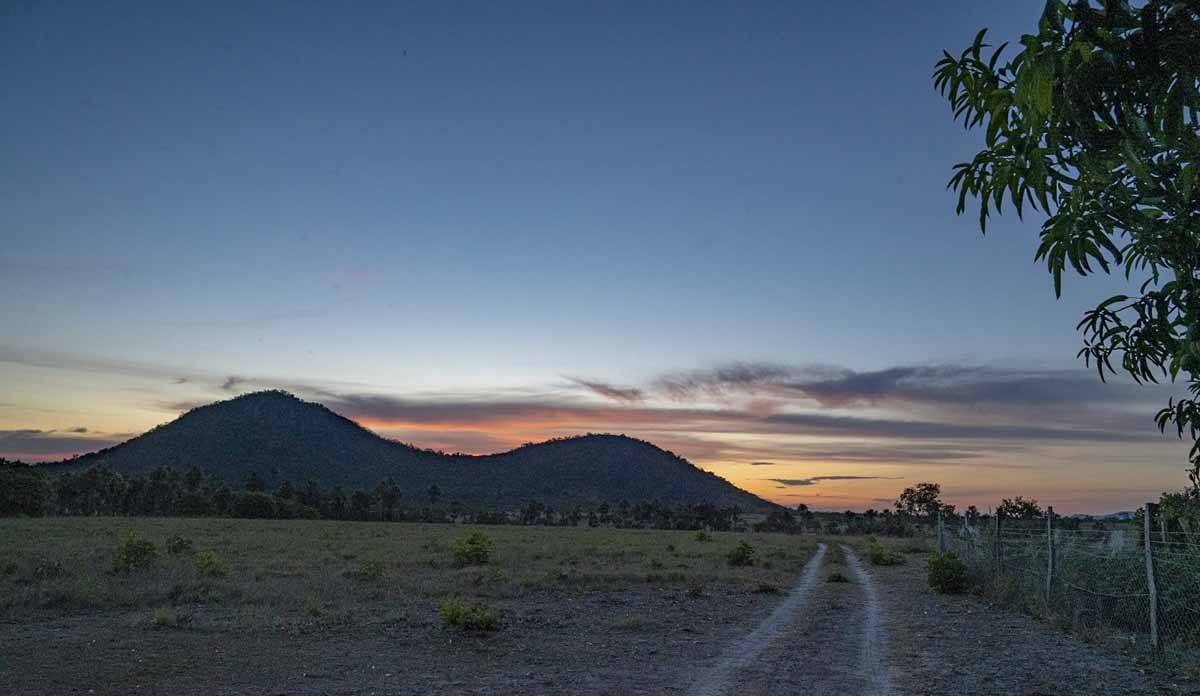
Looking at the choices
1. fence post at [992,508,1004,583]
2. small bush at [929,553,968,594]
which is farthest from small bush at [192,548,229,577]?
fence post at [992,508,1004,583]

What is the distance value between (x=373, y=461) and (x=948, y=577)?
13936 centimetres

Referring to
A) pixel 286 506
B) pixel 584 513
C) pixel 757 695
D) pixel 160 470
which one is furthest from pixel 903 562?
pixel 160 470

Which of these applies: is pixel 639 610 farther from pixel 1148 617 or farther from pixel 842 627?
pixel 1148 617

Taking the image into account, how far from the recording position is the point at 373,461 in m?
151

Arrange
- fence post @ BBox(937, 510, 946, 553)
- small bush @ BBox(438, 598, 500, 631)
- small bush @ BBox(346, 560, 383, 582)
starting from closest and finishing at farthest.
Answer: small bush @ BBox(438, 598, 500, 631)
small bush @ BBox(346, 560, 383, 582)
fence post @ BBox(937, 510, 946, 553)

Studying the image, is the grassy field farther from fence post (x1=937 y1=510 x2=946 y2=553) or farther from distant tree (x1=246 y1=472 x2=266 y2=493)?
distant tree (x1=246 y1=472 x2=266 y2=493)

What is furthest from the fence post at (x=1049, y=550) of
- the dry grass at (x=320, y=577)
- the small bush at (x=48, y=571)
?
the small bush at (x=48, y=571)

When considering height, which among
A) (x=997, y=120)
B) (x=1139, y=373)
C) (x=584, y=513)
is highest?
(x=997, y=120)

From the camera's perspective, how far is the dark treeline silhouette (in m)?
74.2

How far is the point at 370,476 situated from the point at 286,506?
162 ft

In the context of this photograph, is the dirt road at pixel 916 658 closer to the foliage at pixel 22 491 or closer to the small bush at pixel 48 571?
the small bush at pixel 48 571

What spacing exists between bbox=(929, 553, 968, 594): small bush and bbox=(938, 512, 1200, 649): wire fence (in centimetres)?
57

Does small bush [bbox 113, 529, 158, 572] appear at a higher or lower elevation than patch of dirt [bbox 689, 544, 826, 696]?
lower

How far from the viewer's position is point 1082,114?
5262 millimetres
